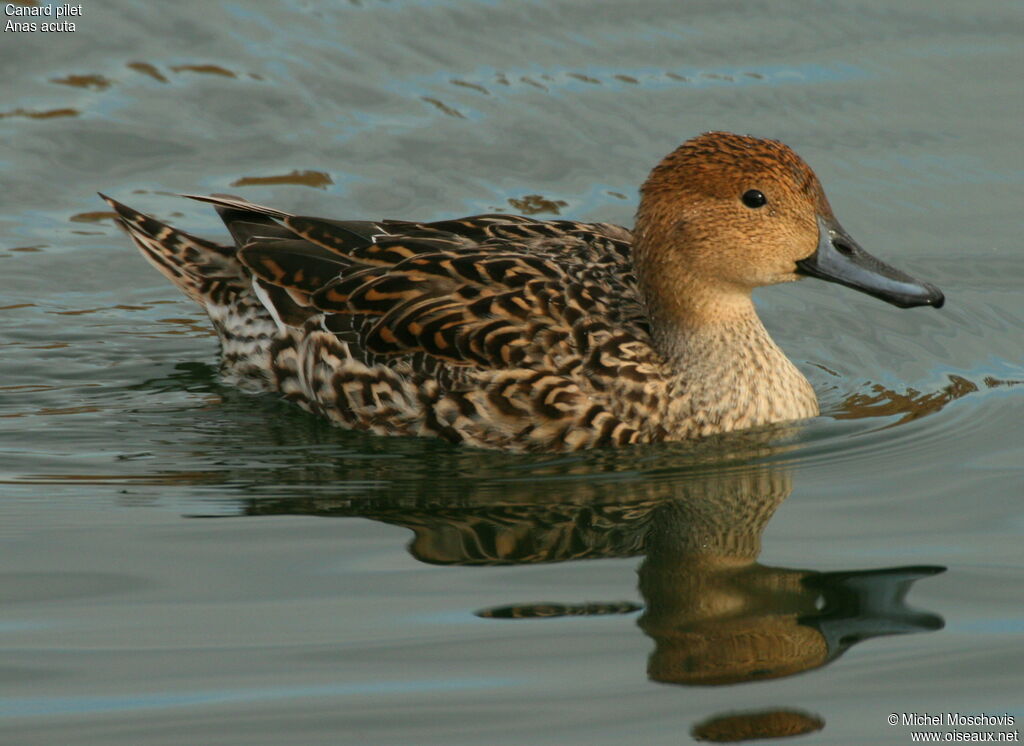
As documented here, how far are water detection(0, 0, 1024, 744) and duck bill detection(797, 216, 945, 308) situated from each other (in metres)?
0.78

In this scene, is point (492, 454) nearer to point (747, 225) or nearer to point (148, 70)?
point (747, 225)

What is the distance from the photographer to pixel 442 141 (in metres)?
12.3

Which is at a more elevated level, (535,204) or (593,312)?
(535,204)

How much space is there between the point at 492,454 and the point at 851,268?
6.34ft

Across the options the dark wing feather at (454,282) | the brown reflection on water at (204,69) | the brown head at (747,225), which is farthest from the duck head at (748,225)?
the brown reflection on water at (204,69)

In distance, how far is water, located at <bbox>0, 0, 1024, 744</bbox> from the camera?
20.6 ft

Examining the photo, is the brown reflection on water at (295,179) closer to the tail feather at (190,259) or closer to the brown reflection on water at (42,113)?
the brown reflection on water at (42,113)

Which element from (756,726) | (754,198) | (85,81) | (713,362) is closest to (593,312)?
(713,362)

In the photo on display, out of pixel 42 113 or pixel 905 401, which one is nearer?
pixel 905 401

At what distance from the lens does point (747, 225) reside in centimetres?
828

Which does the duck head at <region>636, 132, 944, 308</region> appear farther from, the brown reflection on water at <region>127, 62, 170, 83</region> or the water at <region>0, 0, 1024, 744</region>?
the brown reflection on water at <region>127, 62, 170, 83</region>

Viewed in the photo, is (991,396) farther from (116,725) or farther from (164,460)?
(116,725)

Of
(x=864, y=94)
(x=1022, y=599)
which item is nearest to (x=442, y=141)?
(x=864, y=94)

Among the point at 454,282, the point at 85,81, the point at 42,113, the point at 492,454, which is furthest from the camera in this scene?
the point at 85,81
